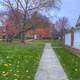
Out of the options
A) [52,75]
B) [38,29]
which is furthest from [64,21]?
[52,75]

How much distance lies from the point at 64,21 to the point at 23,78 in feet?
371

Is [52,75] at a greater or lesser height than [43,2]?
lesser

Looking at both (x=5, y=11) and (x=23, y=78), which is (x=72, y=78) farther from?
(x=5, y=11)

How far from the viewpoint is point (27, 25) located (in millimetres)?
76562

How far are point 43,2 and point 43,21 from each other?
861 centimetres

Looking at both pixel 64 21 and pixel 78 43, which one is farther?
pixel 64 21

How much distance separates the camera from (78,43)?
26203 mm

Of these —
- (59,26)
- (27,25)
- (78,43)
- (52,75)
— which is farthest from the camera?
(59,26)

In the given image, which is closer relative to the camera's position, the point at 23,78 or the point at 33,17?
the point at 23,78

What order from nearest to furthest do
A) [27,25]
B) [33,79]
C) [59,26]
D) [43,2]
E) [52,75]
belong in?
[33,79], [52,75], [43,2], [27,25], [59,26]

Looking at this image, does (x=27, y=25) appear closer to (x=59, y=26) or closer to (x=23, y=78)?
(x=59, y=26)

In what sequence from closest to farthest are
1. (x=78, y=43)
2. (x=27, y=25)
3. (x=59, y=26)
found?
1. (x=78, y=43)
2. (x=27, y=25)
3. (x=59, y=26)

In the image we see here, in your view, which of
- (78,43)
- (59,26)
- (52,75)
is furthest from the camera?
(59,26)

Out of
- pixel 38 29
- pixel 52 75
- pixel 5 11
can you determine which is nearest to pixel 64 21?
pixel 38 29
